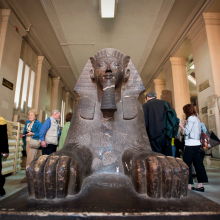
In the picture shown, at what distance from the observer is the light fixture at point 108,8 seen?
538cm

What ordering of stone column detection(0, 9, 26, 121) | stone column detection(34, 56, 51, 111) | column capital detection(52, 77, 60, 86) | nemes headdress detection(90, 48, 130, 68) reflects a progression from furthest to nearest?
column capital detection(52, 77, 60, 86)
stone column detection(34, 56, 51, 111)
stone column detection(0, 9, 26, 121)
nemes headdress detection(90, 48, 130, 68)

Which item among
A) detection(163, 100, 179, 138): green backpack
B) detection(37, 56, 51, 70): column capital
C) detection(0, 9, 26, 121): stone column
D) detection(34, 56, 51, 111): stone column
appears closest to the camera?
detection(163, 100, 179, 138): green backpack

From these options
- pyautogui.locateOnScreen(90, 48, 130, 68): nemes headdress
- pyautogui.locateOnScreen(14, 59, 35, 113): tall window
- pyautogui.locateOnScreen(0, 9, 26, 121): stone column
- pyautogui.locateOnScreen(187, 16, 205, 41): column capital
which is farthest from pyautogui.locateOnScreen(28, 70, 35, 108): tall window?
pyautogui.locateOnScreen(90, 48, 130, 68): nemes headdress

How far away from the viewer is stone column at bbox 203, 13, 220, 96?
5.37 metres

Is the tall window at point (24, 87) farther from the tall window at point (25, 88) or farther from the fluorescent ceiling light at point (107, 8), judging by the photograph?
the fluorescent ceiling light at point (107, 8)

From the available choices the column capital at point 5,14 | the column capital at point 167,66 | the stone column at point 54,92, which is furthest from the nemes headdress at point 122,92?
the stone column at point 54,92

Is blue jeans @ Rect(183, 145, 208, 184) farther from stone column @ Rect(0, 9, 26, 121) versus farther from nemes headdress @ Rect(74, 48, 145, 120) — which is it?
stone column @ Rect(0, 9, 26, 121)

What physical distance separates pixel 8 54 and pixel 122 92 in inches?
210

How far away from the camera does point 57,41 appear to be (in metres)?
8.02

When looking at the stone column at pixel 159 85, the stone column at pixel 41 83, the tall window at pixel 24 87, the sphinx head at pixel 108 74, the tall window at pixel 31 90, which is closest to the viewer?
the sphinx head at pixel 108 74

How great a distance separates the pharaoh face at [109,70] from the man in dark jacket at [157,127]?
4.31 ft

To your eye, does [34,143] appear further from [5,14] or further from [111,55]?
[5,14]

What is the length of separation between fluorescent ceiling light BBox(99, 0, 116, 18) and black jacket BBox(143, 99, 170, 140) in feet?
13.3

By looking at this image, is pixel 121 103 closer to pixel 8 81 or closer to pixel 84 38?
pixel 8 81
